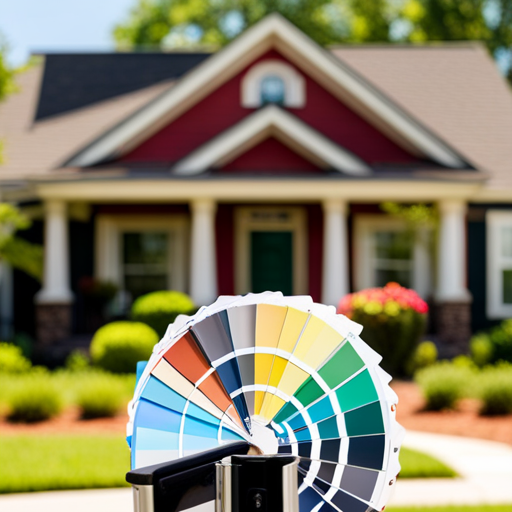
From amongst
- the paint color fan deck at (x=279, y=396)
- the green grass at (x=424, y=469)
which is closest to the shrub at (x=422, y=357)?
the green grass at (x=424, y=469)

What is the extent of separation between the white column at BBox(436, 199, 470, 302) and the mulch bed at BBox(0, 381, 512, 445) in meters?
4.33

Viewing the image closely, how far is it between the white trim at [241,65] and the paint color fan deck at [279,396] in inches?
515

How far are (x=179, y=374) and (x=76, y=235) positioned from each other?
46.7ft

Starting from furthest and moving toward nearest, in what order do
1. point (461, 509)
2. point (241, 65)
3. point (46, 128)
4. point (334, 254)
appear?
point (46, 128) < point (241, 65) < point (334, 254) < point (461, 509)

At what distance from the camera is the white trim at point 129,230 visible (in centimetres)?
1622

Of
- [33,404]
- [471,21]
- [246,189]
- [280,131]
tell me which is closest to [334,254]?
[246,189]

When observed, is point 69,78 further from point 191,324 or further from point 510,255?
point 191,324

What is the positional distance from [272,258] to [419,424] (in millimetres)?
7040

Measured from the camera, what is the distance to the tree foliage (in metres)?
33.9

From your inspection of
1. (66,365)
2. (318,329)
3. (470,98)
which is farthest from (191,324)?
(470,98)

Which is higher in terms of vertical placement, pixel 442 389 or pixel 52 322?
pixel 52 322

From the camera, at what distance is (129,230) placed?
16.5 meters

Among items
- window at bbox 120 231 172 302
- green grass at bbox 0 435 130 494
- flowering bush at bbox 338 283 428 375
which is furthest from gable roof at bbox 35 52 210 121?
green grass at bbox 0 435 130 494

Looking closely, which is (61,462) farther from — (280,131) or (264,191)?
(280,131)
